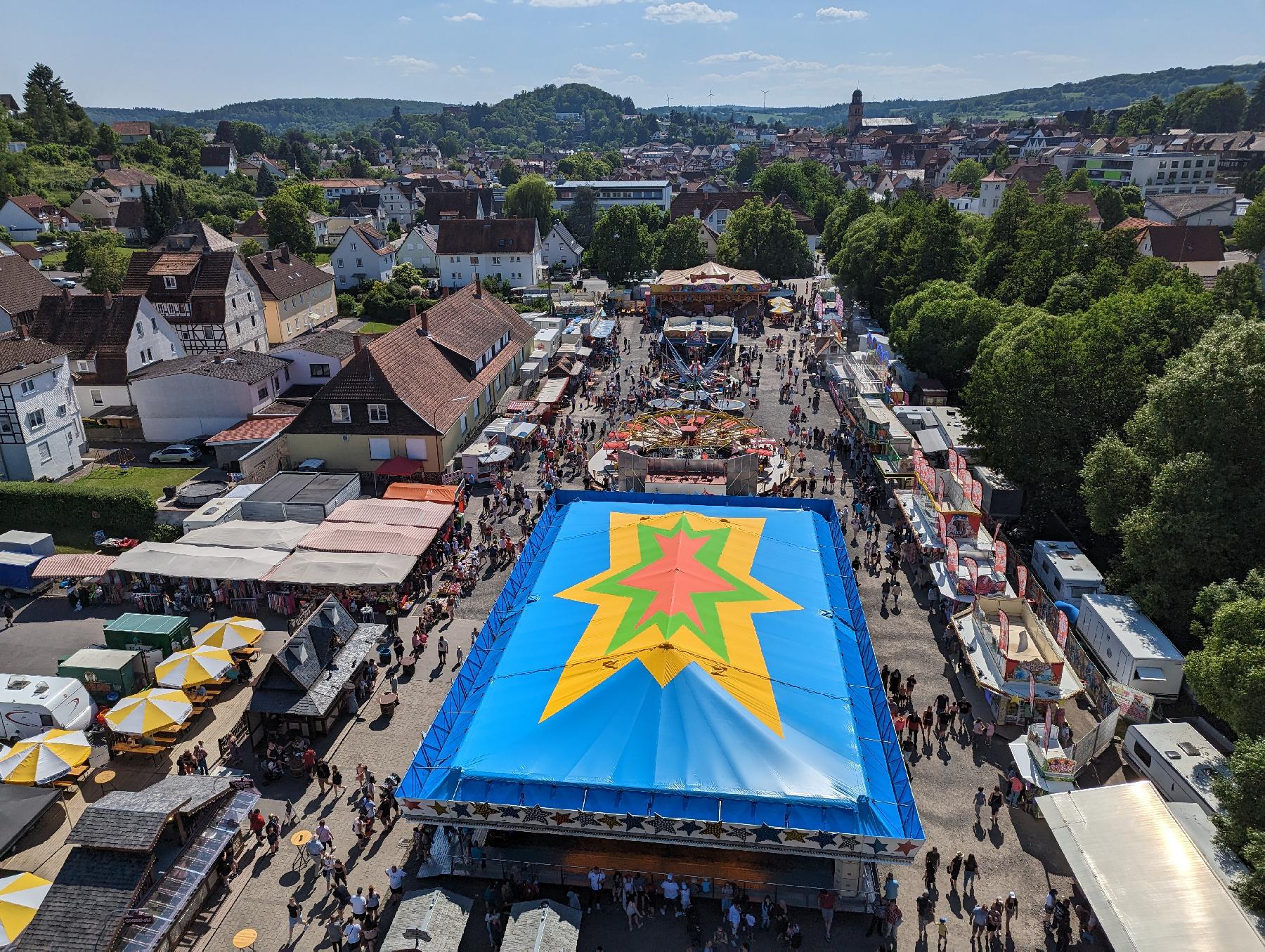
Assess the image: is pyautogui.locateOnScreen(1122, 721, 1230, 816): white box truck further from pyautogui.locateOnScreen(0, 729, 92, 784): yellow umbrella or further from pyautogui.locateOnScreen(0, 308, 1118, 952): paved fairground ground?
pyautogui.locateOnScreen(0, 729, 92, 784): yellow umbrella

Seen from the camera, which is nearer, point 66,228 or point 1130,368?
point 1130,368

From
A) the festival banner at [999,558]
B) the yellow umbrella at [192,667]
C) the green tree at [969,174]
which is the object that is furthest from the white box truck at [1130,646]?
the green tree at [969,174]

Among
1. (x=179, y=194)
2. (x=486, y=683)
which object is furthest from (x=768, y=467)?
(x=179, y=194)

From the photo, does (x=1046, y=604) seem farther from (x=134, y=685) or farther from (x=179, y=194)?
(x=179, y=194)

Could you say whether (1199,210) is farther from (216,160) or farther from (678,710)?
(216,160)

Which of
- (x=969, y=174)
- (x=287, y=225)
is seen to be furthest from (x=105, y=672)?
(x=969, y=174)

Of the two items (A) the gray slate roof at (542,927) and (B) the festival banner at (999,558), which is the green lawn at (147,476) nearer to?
(A) the gray slate roof at (542,927)
